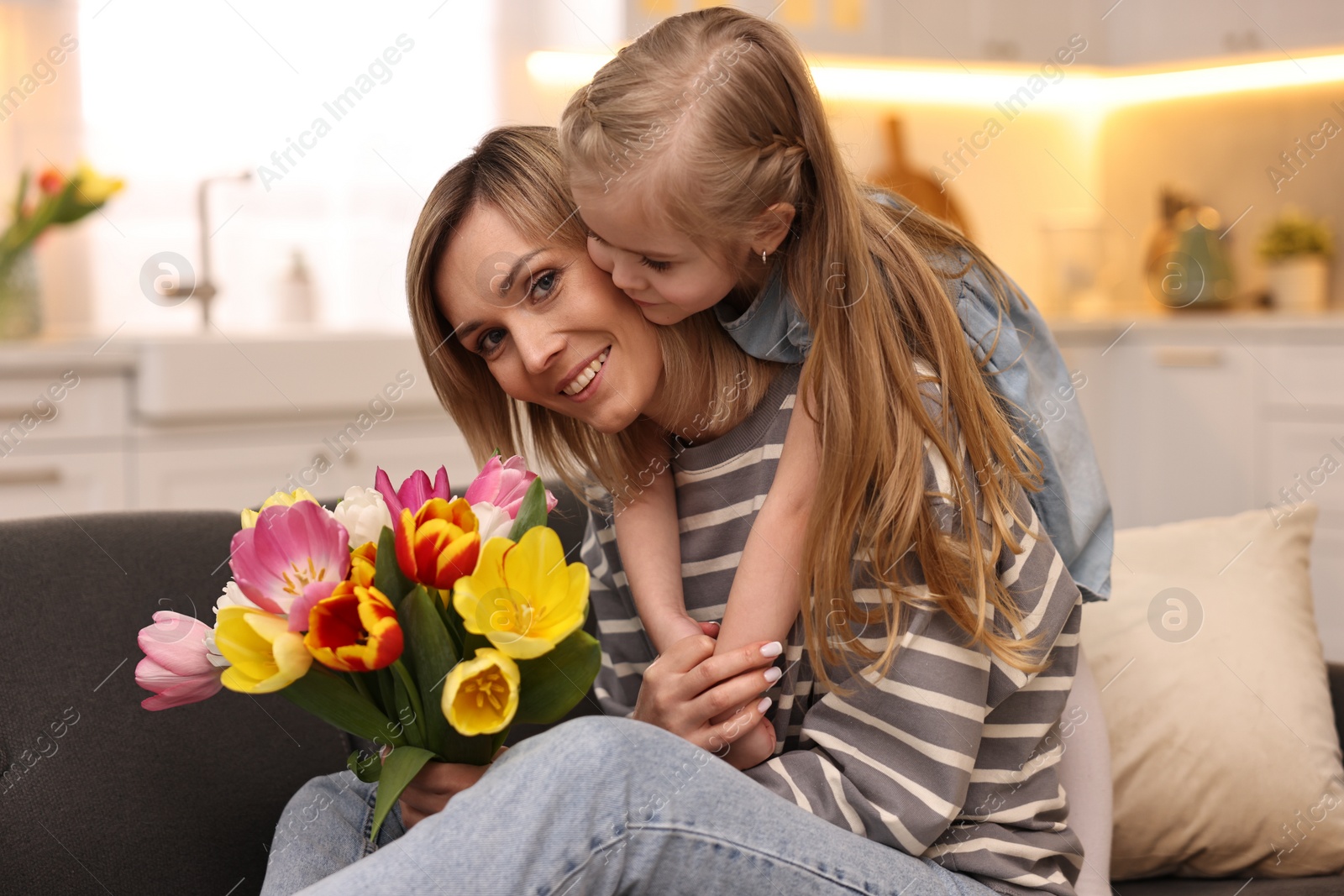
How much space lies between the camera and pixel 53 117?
295cm

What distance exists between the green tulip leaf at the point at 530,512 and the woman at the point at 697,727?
15 centimetres

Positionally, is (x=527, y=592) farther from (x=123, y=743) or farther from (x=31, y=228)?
(x=31, y=228)

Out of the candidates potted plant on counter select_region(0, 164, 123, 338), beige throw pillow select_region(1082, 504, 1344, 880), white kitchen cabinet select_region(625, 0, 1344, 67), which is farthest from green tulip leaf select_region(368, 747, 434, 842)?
white kitchen cabinet select_region(625, 0, 1344, 67)

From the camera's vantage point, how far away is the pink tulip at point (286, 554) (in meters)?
0.77

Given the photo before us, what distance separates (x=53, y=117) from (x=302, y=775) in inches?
92.1

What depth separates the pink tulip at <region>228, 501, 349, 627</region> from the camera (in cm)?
77

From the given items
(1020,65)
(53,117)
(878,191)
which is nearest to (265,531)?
(878,191)

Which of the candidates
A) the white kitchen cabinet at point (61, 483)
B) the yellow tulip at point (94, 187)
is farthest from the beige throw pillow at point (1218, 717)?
the yellow tulip at point (94, 187)

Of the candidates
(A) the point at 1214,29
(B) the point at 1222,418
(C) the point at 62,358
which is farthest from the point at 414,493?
(A) the point at 1214,29

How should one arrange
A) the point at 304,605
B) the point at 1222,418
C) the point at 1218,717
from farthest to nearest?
the point at 1222,418 → the point at 1218,717 → the point at 304,605

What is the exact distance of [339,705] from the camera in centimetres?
84

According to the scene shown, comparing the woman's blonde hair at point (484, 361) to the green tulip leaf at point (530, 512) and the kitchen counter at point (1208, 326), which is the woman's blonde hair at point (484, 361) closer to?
the green tulip leaf at point (530, 512)

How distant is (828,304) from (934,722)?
35cm

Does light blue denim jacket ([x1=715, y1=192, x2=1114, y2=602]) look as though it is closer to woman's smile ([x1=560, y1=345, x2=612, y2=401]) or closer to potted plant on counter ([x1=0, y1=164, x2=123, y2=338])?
woman's smile ([x1=560, y1=345, x2=612, y2=401])
